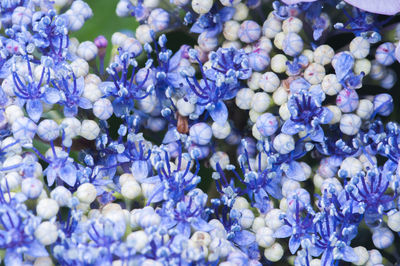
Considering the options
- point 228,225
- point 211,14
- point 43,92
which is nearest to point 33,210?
point 43,92

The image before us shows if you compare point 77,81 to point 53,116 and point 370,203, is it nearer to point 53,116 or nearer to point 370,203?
point 53,116

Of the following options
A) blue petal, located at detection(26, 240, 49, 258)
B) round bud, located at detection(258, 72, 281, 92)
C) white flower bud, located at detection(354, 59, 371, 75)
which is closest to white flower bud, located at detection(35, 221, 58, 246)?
blue petal, located at detection(26, 240, 49, 258)

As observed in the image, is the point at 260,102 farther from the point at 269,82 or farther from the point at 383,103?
the point at 383,103

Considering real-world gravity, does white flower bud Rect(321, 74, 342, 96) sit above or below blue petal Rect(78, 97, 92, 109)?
below

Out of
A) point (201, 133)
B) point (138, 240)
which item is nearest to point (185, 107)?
point (201, 133)

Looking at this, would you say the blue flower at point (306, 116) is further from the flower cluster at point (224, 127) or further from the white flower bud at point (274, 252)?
the white flower bud at point (274, 252)

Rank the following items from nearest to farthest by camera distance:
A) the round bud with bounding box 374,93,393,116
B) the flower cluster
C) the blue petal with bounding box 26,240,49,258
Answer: the blue petal with bounding box 26,240,49,258 < the flower cluster < the round bud with bounding box 374,93,393,116

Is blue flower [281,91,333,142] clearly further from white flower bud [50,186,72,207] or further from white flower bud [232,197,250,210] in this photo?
white flower bud [50,186,72,207]

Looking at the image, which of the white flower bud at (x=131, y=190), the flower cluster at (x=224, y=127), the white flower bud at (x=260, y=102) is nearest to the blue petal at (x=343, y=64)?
the flower cluster at (x=224, y=127)
